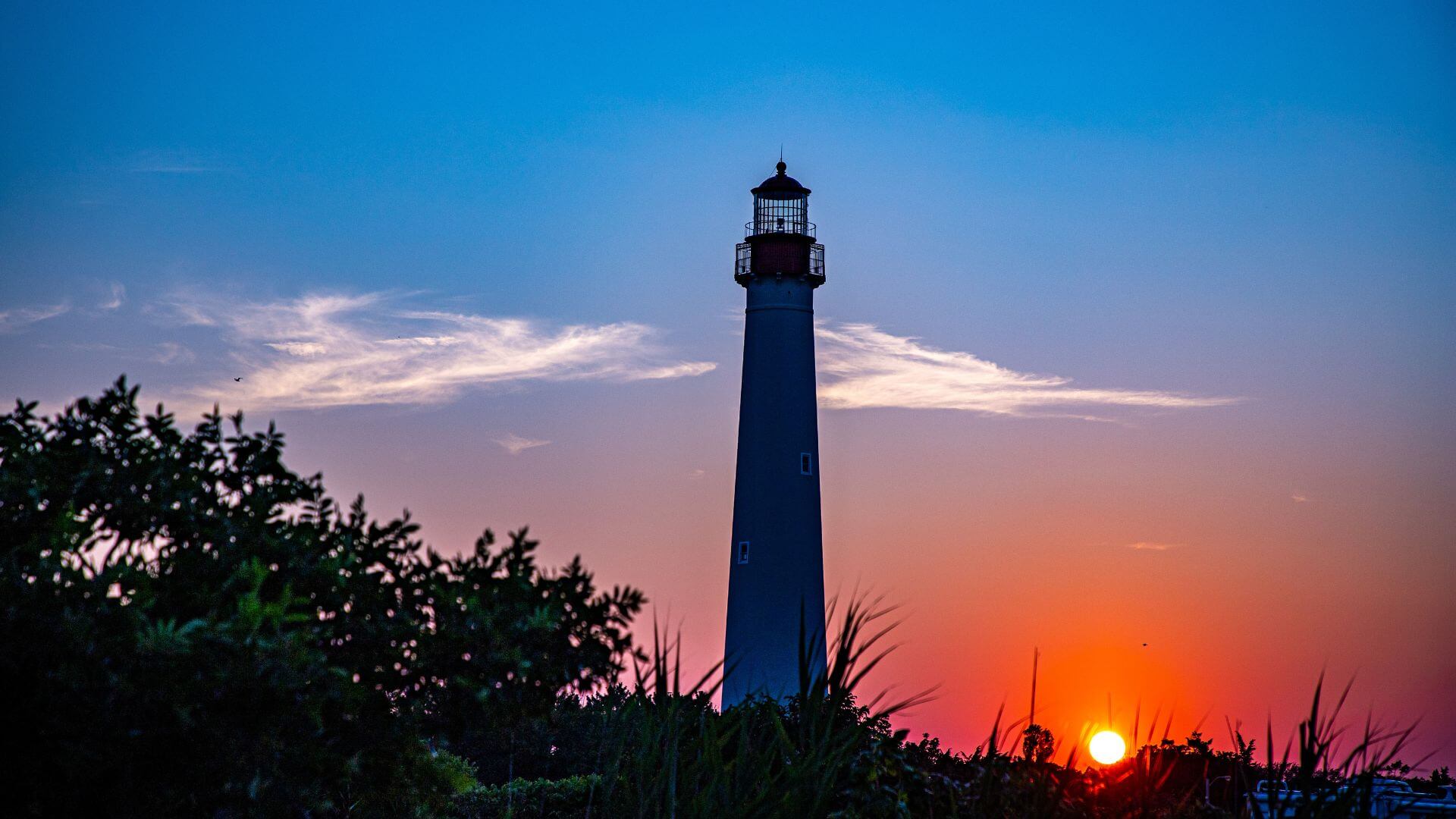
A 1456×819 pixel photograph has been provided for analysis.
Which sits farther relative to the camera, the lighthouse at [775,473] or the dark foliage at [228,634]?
the lighthouse at [775,473]

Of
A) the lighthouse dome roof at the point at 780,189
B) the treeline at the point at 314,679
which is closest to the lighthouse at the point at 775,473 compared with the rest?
the lighthouse dome roof at the point at 780,189

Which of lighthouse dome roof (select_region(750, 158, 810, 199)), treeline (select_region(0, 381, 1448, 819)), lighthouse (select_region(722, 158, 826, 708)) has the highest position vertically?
lighthouse dome roof (select_region(750, 158, 810, 199))

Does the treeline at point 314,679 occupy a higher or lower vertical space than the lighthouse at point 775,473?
lower

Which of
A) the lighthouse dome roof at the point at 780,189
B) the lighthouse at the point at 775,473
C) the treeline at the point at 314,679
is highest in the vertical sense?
the lighthouse dome roof at the point at 780,189

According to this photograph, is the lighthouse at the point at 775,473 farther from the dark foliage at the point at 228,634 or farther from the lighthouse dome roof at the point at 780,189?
the dark foliage at the point at 228,634

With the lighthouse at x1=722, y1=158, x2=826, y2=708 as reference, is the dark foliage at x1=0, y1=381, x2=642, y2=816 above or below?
below

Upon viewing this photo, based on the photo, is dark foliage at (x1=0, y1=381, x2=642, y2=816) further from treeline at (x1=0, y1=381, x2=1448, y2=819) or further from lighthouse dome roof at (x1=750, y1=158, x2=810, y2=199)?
lighthouse dome roof at (x1=750, y1=158, x2=810, y2=199)

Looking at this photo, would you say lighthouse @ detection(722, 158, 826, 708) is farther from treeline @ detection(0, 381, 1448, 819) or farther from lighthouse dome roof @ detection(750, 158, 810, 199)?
treeline @ detection(0, 381, 1448, 819)

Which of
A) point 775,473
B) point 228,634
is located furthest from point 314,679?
point 775,473

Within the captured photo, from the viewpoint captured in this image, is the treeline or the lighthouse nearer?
the treeline

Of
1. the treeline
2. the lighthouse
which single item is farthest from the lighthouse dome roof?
the treeline

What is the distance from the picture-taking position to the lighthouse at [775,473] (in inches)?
1480

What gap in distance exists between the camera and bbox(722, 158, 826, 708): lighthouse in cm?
3759

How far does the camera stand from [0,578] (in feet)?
28.8
